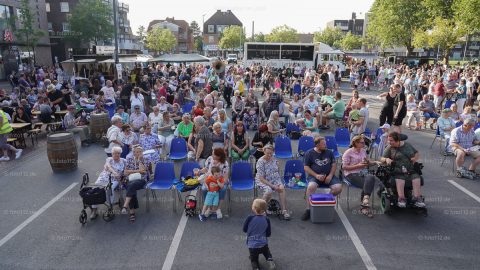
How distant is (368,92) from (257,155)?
19.1 meters

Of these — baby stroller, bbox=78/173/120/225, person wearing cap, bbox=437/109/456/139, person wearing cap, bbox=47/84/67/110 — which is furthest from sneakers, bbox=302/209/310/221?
person wearing cap, bbox=47/84/67/110

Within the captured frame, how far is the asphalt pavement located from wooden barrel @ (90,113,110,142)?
165 inches

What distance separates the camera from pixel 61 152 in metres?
9.16

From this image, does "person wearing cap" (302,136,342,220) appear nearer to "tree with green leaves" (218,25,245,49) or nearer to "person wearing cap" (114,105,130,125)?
"person wearing cap" (114,105,130,125)

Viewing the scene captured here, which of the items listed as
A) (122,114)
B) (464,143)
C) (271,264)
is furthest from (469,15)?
(271,264)

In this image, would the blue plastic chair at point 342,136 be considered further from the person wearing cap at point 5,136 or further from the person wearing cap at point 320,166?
the person wearing cap at point 5,136

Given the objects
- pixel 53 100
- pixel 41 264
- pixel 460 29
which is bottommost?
pixel 41 264

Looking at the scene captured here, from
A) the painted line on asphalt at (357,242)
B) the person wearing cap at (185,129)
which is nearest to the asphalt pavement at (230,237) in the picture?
the painted line on asphalt at (357,242)

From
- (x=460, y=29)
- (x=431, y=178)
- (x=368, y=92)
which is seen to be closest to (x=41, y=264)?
(x=431, y=178)

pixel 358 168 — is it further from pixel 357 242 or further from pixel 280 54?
A: pixel 280 54

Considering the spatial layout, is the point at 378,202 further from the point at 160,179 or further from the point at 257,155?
the point at 160,179

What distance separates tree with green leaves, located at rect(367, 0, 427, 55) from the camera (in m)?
40.9

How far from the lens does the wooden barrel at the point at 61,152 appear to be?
9.12 metres

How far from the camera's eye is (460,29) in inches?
1172
